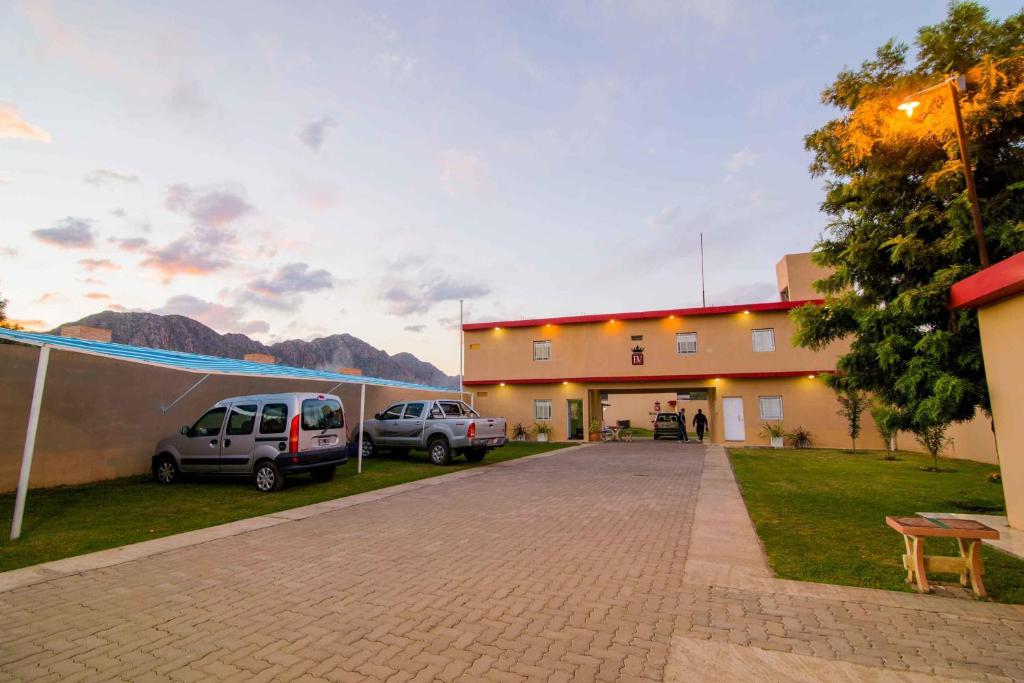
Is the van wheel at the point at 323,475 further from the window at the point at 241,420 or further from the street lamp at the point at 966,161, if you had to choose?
the street lamp at the point at 966,161

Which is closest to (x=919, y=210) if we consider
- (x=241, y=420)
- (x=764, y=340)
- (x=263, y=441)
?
(x=263, y=441)

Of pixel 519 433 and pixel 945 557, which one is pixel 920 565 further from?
pixel 519 433

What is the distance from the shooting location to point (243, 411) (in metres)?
9.99

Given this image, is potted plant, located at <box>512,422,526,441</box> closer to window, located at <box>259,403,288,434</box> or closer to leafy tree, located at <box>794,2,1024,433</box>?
window, located at <box>259,403,288,434</box>

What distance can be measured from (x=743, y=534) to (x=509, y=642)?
4.39 meters

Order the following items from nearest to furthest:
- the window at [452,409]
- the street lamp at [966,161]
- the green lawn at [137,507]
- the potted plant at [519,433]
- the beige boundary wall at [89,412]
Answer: the green lawn at [137,507], the street lamp at [966,161], the beige boundary wall at [89,412], the window at [452,409], the potted plant at [519,433]

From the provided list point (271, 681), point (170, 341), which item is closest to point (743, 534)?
point (271, 681)

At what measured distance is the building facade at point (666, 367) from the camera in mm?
22141

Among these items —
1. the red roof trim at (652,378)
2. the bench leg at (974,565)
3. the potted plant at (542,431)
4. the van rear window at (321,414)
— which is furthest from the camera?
the potted plant at (542,431)

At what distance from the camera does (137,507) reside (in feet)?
26.8

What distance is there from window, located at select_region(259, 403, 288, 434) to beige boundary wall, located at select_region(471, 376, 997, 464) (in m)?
17.6

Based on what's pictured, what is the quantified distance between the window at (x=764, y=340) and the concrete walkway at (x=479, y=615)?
733 inches

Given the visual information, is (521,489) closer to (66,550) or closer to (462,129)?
(66,550)

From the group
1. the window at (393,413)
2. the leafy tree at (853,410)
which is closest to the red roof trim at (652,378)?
the leafy tree at (853,410)
